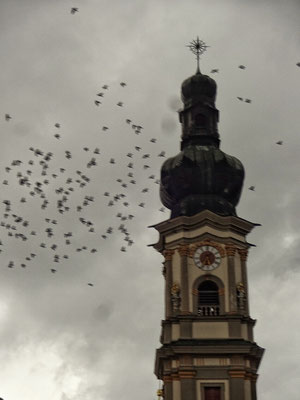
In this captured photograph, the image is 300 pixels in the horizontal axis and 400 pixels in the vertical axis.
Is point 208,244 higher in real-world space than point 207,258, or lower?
higher

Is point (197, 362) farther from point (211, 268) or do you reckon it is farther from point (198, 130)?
point (198, 130)

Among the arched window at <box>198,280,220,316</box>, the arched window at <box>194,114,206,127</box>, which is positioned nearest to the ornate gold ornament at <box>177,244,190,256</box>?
the arched window at <box>198,280,220,316</box>

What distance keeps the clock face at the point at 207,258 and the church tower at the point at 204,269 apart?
0.05 metres

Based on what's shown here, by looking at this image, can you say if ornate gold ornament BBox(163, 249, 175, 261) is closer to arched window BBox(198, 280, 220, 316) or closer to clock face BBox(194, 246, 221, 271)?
clock face BBox(194, 246, 221, 271)

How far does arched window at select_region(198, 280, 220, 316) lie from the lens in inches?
2422

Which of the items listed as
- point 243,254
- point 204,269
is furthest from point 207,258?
point 243,254

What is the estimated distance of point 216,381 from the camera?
195ft

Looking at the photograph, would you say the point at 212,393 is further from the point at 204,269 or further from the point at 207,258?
the point at 207,258

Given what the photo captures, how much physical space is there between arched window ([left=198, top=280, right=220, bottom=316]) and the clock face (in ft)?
2.57

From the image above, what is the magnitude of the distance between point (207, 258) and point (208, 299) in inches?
81.1

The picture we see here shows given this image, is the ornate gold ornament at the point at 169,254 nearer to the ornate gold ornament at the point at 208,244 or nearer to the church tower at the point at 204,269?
the church tower at the point at 204,269

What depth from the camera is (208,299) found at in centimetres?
6191

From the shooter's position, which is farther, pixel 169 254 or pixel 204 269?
pixel 169 254

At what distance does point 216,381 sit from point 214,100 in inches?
623
